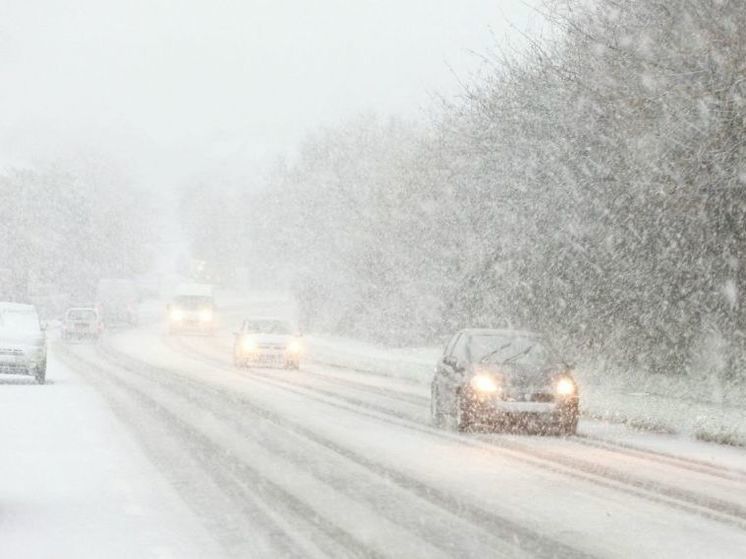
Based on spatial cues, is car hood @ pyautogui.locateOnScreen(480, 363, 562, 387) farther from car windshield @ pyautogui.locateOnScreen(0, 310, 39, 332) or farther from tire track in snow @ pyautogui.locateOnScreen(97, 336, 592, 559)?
car windshield @ pyautogui.locateOnScreen(0, 310, 39, 332)

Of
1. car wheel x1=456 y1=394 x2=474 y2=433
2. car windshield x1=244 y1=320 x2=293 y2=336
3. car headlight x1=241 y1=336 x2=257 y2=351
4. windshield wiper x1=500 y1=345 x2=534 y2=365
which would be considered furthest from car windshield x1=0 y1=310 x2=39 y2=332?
car wheel x1=456 y1=394 x2=474 y2=433

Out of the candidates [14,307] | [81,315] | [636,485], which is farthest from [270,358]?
[636,485]

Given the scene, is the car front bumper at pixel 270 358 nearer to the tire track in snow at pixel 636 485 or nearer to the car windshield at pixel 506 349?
the tire track in snow at pixel 636 485

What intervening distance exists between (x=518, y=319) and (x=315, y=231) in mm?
45635

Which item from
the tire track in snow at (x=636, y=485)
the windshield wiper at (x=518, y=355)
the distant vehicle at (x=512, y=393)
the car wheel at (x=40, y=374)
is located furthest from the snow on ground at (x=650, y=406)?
the car wheel at (x=40, y=374)

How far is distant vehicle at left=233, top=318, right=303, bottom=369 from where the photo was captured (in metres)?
38.8

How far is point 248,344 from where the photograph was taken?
3891 cm

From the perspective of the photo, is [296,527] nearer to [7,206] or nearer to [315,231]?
[315,231]

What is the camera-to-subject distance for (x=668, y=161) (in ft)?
70.0

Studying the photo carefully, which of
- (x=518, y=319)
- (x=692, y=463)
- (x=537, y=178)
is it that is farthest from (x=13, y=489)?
(x=518, y=319)

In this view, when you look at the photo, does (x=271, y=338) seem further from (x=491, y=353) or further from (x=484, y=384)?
(x=484, y=384)

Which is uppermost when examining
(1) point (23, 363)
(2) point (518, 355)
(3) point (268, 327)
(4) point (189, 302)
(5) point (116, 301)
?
(5) point (116, 301)

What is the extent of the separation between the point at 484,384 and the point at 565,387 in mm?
1136

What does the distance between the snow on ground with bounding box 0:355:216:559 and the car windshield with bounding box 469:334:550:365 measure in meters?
5.40
